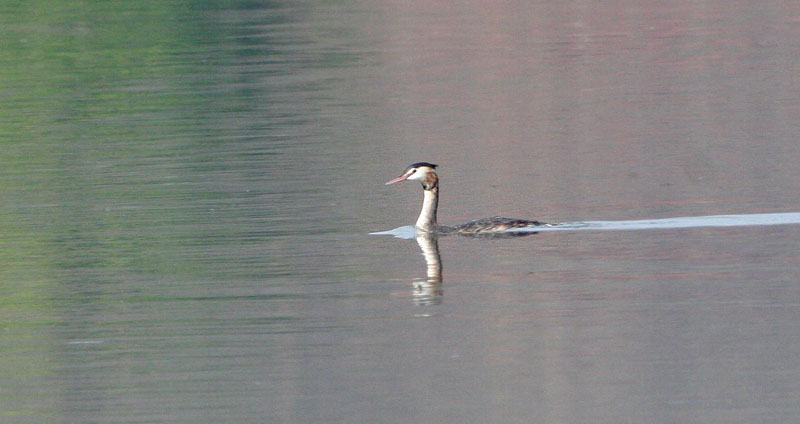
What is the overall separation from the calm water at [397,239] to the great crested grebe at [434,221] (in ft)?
0.78

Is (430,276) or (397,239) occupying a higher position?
(397,239)

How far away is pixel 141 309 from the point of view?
32.5 feet

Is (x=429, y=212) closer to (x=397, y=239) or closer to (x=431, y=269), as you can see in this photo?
(x=397, y=239)

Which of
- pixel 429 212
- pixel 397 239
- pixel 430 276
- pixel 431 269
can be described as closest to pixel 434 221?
Answer: pixel 429 212

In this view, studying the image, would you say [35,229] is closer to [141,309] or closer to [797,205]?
[141,309]

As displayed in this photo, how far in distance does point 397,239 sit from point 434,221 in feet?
1.35

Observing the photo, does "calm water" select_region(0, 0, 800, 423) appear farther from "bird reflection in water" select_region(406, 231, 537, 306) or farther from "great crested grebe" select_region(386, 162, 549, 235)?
"great crested grebe" select_region(386, 162, 549, 235)

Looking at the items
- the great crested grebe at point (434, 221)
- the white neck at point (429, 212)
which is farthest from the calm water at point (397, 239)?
the white neck at point (429, 212)

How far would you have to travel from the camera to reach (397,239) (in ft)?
40.8

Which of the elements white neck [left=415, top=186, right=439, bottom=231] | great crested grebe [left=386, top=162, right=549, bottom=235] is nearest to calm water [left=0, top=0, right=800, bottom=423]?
great crested grebe [left=386, top=162, right=549, bottom=235]

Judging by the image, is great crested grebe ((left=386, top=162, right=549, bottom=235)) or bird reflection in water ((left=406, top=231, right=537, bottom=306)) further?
great crested grebe ((left=386, top=162, right=549, bottom=235))

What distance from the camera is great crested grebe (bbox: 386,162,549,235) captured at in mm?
12234

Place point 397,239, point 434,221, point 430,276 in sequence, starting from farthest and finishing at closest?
1. point 434,221
2. point 397,239
3. point 430,276

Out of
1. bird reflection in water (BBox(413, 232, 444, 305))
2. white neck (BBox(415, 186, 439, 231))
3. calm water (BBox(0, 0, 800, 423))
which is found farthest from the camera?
white neck (BBox(415, 186, 439, 231))
